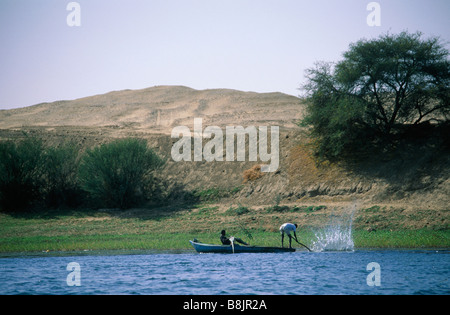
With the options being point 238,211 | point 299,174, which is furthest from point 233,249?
point 299,174

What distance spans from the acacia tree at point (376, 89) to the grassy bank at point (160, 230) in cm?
716

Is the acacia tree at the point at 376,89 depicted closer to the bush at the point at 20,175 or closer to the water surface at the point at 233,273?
the water surface at the point at 233,273

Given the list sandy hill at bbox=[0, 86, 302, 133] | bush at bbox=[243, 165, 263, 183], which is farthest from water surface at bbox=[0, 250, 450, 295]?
sandy hill at bbox=[0, 86, 302, 133]

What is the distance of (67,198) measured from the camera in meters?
45.7

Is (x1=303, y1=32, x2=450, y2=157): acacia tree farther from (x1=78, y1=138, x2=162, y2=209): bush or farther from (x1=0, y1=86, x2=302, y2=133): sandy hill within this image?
(x1=0, y1=86, x2=302, y2=133): sandy hill

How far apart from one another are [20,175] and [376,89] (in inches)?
1165

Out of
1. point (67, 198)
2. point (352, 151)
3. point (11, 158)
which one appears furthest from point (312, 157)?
point (11, 158)

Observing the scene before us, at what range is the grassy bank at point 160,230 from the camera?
1093 inches

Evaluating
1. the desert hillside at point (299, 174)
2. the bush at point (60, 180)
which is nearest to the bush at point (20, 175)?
the bush at point (60, 180)

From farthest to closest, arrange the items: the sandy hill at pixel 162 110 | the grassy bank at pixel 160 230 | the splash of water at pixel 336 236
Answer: the sandy hill at pixel 162 110 → the grassy bank at pixel 160 230 → the splash of water at pixel 336 236

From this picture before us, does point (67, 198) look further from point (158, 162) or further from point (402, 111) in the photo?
point (402, 111)

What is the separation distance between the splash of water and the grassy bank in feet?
1.40

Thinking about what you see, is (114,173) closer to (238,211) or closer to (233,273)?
(238,211)

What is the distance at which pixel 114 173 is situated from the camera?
4394 centimetres
